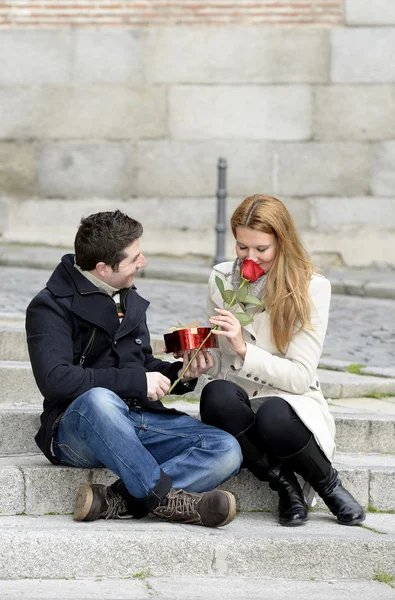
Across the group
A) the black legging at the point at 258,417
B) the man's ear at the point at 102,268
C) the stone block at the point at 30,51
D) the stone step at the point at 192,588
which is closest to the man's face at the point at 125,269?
the man's ear at the point at 102,268

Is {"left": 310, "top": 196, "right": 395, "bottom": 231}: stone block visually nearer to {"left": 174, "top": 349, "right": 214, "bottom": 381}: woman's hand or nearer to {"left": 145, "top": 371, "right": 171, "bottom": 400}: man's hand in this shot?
{"left": 174, "top": 349, "right": 214, "bottom": 381}: woman's hand

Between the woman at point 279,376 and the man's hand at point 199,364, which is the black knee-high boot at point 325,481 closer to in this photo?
the woman at point 279,376

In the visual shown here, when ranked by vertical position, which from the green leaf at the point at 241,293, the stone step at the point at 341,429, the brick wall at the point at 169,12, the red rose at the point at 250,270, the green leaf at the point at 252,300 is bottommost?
the stone step at the point at 341,429

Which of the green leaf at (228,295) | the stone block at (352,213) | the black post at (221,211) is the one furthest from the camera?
the stone block at (352,213)

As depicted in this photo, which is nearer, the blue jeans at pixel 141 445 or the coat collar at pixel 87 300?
the blue jeans at pixel 141 445

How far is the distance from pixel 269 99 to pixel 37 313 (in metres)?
7.01

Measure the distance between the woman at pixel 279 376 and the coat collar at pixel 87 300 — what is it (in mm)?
366

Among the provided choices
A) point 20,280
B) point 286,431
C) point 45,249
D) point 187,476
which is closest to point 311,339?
point 286,431

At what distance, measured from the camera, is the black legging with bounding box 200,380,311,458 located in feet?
14.1

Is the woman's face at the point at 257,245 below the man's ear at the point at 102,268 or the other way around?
the other way around

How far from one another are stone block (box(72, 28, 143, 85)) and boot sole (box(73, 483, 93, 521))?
23.7 ft

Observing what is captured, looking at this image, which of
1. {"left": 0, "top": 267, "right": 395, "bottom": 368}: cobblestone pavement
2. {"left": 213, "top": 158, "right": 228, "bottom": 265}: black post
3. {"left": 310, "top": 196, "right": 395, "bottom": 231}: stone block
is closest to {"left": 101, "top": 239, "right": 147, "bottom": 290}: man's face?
{"left": 0, "top": 267, "right": 395, "bottom": 368}: cobblestone pavement

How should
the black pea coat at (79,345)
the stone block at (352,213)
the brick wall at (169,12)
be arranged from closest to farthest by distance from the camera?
the black pea coat at (79,345), the brick wall at (169,12), the stone block at (352,213)

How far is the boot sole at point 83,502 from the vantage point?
4.20 metres
